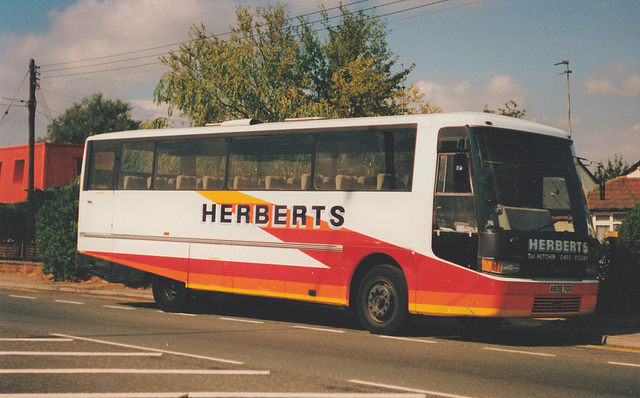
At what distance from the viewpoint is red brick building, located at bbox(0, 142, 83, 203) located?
4800cm

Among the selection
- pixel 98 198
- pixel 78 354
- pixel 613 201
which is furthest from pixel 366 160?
pixel 613 201

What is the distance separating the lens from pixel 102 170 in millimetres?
18125

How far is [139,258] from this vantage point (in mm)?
16922

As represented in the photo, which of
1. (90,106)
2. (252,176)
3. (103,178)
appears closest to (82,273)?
(103,178)

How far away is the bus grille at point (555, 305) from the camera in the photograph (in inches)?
453

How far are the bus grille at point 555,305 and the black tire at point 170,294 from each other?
800 centimetres

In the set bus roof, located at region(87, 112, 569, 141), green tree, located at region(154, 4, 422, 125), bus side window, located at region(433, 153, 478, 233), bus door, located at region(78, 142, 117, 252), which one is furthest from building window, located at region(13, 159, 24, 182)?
bus side window, located at region(433, 153, 478, 233)

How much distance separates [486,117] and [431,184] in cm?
136

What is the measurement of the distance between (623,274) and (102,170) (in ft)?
38.4

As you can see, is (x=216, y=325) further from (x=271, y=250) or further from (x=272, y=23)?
(x=272, y=23)

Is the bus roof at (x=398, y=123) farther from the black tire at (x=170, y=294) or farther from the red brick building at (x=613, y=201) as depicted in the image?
the red brick building at (x=613, y=201)

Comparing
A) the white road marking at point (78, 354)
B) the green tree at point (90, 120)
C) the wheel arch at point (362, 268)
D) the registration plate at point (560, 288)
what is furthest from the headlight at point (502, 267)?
the green tree at point (90, 120)

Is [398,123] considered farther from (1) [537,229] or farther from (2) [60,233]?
(2) [60,233]

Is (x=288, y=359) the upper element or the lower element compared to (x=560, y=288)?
lower
